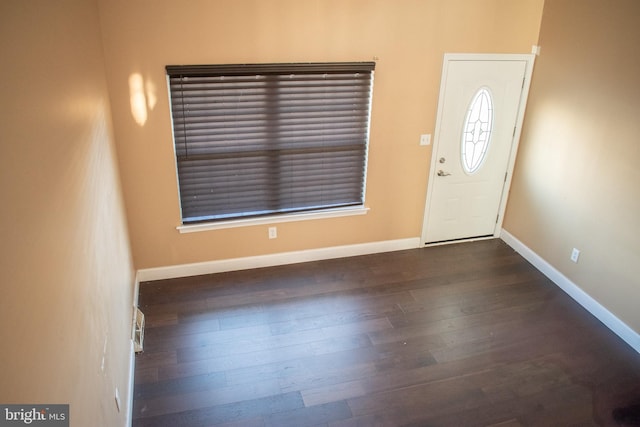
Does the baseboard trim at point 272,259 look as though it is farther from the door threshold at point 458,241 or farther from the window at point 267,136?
the window at point 267,136

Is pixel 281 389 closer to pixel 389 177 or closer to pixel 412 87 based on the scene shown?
pixel 389 177

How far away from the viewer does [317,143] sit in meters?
3.88

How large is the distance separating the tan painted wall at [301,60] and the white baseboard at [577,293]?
1.15 metres

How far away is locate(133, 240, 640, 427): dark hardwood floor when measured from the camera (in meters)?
2.72

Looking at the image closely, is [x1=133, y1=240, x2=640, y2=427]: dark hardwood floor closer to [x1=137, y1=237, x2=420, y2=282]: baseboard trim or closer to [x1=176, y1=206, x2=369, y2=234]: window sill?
[x1=137, y1=237, x2=420, y2=282]: baseboard trim

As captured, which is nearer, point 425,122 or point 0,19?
point 0,19

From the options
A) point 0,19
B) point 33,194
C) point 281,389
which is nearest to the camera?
point 0,19

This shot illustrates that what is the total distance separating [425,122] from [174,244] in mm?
2553

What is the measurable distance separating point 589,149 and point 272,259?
2913 millimetres

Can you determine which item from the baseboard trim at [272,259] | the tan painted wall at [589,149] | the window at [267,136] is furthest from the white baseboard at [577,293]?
the window at [267,136]

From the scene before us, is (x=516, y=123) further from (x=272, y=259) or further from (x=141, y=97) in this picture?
(x=141, y=97)

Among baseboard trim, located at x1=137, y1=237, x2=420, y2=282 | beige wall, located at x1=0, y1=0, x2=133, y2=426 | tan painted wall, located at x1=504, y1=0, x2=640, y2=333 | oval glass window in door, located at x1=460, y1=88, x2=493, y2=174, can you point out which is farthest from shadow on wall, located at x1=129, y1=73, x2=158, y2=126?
tan painted wall, located at x1=504, y1=0, x2=640, y2=333

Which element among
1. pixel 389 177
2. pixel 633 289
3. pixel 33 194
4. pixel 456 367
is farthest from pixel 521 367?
pixel 33 194

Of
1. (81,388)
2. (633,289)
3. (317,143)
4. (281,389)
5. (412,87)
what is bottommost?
(281,389)
